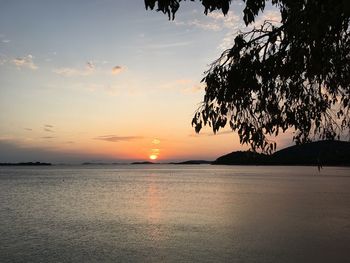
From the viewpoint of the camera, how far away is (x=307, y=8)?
17.4 ft

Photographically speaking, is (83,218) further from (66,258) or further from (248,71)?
(248,71)

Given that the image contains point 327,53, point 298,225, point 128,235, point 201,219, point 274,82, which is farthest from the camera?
point 201,219

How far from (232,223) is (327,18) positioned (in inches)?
1024

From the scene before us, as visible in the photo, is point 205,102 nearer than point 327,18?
No

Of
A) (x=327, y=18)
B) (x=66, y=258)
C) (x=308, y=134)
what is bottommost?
(x=66, y=258)

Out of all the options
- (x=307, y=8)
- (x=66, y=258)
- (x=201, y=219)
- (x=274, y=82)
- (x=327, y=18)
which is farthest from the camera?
(x=201, y=219)

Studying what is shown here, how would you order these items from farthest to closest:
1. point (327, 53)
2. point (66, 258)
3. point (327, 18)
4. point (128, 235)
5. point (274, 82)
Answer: point (128, 235)
point (66, 258)
point (274, 82)
point (327, 53)
point (327, 18)

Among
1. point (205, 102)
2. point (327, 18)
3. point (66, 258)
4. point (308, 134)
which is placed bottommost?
point (66, 258)

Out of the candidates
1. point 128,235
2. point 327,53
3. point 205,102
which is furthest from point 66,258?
point 327,53

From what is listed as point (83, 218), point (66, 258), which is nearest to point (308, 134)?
point (66, 258)

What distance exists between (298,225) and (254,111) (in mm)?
22552

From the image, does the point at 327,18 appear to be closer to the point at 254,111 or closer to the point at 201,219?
the point at 254,111

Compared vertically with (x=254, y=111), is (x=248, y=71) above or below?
above

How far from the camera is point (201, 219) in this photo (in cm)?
3162
